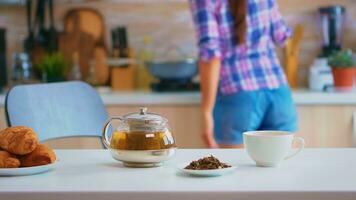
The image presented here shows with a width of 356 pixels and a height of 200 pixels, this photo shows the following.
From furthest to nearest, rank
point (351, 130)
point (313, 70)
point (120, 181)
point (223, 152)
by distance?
point (313, 70) → point (351, 130) → point (223, 152) → point (120, 181)

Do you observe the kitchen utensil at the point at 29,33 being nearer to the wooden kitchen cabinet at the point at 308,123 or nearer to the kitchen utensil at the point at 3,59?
the kitchen utensil at the point at 3,59

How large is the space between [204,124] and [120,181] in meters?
1.28

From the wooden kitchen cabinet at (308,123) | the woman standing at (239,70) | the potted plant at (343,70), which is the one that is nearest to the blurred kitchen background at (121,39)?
the potted plant at (343,70)

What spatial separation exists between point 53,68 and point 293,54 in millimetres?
1211

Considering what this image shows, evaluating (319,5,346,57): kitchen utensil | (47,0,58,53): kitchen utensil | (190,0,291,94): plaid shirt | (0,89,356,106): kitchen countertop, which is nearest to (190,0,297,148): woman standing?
(190,0,291,94): plaid shirt

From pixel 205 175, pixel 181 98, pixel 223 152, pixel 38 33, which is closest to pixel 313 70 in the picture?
pixel 181 98

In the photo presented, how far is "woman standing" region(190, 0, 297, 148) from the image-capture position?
2.23m

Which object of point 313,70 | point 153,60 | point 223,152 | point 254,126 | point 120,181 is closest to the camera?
point 120,181

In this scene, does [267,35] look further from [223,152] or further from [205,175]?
[205,175]

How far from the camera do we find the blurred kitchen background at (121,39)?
10.5 ft

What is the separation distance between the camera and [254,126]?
7.54 feet

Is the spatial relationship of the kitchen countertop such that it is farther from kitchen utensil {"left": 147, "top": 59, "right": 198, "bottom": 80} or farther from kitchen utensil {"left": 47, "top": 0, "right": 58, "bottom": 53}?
kitchen utensil {"left": 47, "top": 0, "right": 58, "bottom": 53}

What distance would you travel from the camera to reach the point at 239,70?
235cm

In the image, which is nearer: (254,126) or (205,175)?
(205,175)
